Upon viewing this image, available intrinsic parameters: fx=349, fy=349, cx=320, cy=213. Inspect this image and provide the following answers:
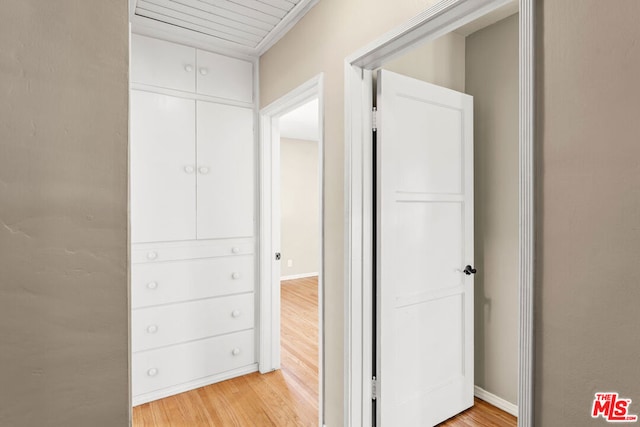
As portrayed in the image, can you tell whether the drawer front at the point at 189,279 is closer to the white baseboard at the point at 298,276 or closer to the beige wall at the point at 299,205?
the beige wall at the point at 299,205

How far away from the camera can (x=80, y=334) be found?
0.36 metres

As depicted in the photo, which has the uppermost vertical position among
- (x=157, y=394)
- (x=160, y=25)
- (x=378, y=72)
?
(x=160, y=25)

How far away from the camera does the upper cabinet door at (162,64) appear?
7.32 ft

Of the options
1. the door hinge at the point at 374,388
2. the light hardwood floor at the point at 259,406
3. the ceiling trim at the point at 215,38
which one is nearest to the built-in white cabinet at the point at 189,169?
the ceiling trim at the point at 215,38

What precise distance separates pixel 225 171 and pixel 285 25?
1063 mm

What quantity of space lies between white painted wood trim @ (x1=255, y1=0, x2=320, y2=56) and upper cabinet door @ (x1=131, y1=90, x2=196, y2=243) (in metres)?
0.64

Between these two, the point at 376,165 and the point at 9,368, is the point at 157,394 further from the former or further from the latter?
the point at 9,368

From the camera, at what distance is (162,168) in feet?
7.62

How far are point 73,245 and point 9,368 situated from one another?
4.9 inches

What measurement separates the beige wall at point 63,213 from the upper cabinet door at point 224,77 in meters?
2.28

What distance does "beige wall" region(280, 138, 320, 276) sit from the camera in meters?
6.31

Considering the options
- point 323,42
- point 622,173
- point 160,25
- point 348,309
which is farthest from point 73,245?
point 160,25

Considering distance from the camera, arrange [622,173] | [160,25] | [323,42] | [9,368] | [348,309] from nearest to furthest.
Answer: [9,368], [622,173], [348,309], [323,42], [160,25]

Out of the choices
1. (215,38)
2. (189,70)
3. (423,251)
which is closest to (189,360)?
(423,251)
